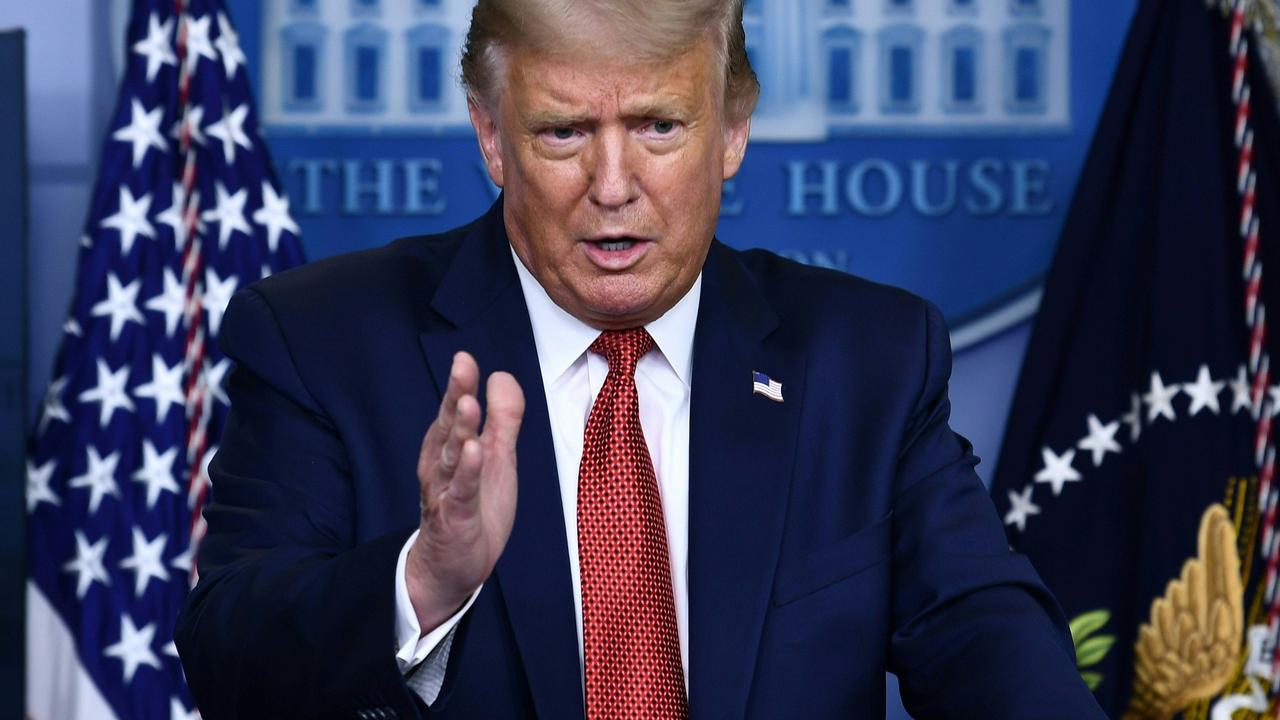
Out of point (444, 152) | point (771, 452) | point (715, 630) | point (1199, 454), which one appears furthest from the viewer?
point (444, 152)

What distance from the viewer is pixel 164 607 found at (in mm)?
3271

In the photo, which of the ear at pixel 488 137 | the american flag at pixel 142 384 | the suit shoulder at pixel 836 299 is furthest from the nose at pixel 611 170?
the american flag at pixel 142 384

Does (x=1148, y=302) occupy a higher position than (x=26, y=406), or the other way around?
(x=1148, y=302)

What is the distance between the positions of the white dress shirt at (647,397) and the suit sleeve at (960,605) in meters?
0.26

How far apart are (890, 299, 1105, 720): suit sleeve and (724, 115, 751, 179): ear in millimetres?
349

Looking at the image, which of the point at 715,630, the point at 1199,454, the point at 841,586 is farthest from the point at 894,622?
the point at 1199,454

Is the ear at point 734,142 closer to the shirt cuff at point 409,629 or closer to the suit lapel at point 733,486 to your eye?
the suit lapel at point 733,486

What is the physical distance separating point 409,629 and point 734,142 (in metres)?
0.83

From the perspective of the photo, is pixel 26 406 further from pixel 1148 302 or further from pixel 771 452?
pixel 1148 302

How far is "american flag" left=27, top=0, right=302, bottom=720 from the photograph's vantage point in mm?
3270

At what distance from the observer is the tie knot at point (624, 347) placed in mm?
1824

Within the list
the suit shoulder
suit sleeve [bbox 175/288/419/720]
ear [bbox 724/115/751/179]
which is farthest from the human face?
suit sleeve [bbox 175/288/419/720]

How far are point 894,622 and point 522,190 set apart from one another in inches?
26.2

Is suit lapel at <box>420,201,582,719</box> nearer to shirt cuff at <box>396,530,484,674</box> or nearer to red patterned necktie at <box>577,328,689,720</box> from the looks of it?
red patterned necktie at <box>577,328,689,720</box>
